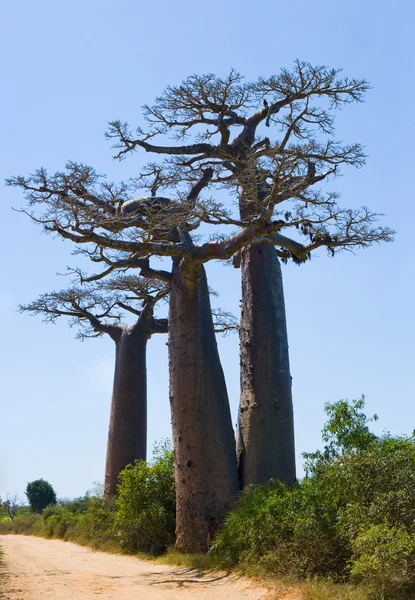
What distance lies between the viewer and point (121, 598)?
229 inches

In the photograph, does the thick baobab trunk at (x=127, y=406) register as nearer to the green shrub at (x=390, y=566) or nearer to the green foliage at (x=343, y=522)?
→ the green foliage at (x=343, y=522)

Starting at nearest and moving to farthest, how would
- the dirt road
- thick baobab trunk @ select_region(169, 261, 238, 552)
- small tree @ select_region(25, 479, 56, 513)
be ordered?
1. the dirt road
2. thick baobab trunk @ select_region(169, 261, 238, 552)
3. small tree @ select_region(25, 479, 56, 513)

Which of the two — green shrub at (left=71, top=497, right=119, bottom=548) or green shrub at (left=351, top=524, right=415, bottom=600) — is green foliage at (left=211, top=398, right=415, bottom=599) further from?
green shrub at (left=71, top=497, right=119, bottom=548)

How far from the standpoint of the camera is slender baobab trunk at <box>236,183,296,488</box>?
8594 mm

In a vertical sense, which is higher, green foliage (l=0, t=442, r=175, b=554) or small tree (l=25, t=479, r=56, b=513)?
small tree (l=25, t=479, r=56, b=513)

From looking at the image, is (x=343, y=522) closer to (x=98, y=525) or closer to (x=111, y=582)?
(x=111, y=582)

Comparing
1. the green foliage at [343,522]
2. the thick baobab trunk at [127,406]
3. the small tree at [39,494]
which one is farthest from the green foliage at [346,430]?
the small tree at [39,494]

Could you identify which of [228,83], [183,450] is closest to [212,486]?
[183,450]

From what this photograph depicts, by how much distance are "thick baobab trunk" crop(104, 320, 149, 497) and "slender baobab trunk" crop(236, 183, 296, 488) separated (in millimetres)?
4211

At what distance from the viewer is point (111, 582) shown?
672 centimetres

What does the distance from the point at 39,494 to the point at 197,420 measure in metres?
16.4

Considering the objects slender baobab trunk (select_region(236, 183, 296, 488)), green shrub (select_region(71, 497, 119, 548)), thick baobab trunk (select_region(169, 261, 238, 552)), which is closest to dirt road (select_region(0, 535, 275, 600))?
thick baobab trunk (select_region(169, 261, 238, 552))

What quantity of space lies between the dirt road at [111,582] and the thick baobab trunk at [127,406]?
11.2ft

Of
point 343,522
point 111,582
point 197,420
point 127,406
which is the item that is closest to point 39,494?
point 127,406
